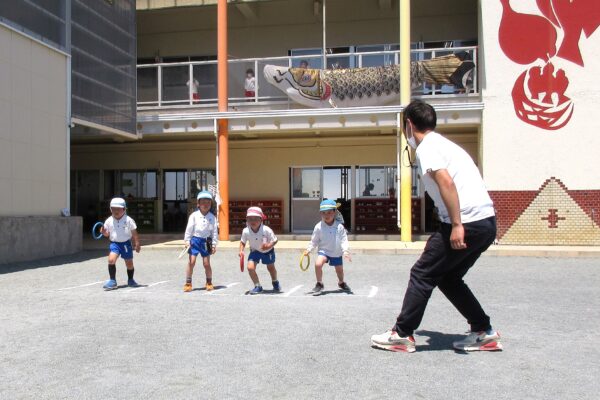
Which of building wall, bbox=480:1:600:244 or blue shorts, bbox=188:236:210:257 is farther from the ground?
building wall, bbox=480:1:600:244

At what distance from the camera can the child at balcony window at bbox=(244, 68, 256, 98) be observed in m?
16.0

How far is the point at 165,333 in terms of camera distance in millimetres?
4965

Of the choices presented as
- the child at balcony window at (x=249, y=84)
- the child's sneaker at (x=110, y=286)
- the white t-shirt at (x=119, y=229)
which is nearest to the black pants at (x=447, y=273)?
the child's sneaker at (x=110, y=286)

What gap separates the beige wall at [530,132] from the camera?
1372cm

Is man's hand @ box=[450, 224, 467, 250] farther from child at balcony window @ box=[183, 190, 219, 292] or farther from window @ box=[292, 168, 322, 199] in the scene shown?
window @ box=[292, 168, 322, 199]

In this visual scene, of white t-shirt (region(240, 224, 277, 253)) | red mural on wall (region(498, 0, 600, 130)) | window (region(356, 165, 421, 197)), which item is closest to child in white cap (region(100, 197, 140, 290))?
white t-shirt (region(240, 224, 277, 253))

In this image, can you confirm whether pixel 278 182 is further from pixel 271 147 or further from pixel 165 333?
pixel 165 333

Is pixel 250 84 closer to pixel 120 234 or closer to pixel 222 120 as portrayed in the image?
Result: pixel 222 120

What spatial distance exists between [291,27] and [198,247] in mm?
12388

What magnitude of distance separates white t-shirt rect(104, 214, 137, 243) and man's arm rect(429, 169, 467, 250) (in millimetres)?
5875

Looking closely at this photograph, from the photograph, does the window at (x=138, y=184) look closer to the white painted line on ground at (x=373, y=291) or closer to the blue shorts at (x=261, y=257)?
the blue shorts at (x=261, y=257)

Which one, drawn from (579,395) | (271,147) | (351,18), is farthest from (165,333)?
(351,18)

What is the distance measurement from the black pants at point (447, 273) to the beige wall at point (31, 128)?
966 centimetres

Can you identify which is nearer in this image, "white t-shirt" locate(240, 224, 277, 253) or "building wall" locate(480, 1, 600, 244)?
"white t-shirt" locate(240, 224, 277, 253)
